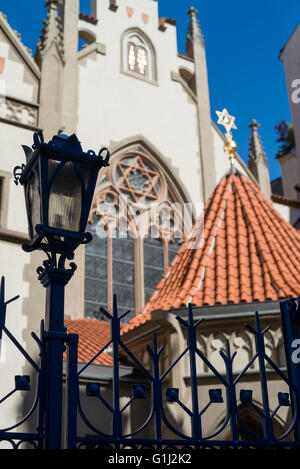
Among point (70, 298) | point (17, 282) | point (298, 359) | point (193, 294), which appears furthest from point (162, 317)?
point (298, 359)

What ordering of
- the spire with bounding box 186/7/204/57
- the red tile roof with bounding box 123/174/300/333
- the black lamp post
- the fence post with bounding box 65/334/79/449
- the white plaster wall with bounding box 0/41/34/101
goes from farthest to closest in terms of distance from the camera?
the spire with bounding box 186/7/204/57
the white plaster wall with bounding box 0/41/34/101
the red tile roof with bounding box 123/174/300/333
the black lamp post
the fence post with bounding box 65/334/79/449

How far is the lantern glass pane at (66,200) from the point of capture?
11.2 feet

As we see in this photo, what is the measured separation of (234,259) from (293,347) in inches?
224

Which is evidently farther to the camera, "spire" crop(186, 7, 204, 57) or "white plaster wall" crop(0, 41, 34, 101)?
"spire" crop(186, 7, 204, 57)

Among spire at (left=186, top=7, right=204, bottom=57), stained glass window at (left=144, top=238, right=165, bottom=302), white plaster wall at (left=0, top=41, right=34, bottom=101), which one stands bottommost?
stained glass window at (left=144, top=238, right=165, bottom=302)

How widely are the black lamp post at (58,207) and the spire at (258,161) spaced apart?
42.1ft

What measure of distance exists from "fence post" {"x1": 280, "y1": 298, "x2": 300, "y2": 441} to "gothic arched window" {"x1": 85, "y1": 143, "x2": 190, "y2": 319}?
28.7 ft

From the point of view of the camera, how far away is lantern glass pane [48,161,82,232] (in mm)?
3418

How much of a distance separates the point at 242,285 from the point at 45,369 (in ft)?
19.8

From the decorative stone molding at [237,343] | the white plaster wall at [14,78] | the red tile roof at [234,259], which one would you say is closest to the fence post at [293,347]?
the decorative stone molding at [237,343]

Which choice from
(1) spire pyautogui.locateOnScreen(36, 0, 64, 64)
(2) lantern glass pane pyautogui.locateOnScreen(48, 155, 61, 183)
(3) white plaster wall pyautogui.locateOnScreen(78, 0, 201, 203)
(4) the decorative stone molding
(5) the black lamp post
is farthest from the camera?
(3) white plaster wall pyautogui.locateOnScreen(78, 0, 201, 203)

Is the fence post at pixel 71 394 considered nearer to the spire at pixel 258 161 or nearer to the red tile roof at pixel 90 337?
the red tile roof at pixel 90 337

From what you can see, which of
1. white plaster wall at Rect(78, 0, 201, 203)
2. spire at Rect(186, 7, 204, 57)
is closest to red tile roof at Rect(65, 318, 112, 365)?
white plaster wall at Rect(78, 0, 201, 203)

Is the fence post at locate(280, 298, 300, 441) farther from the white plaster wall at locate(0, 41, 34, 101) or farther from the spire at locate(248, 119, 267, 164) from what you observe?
the spire at locate(248, 119, 267, 164)
